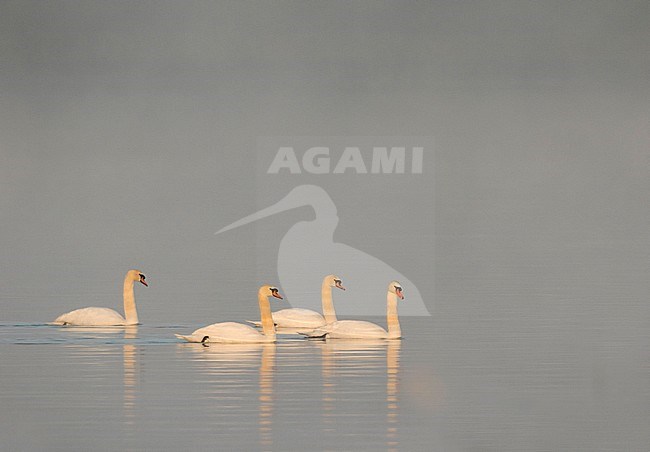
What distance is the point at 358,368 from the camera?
44.4 ft

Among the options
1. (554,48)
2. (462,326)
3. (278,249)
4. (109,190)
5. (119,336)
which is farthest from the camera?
(554,48)

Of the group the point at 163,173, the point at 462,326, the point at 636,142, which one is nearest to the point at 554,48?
the point at 636,142

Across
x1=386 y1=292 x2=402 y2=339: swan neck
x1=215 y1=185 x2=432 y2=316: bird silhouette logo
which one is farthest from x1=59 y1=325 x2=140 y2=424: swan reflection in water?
x1=215 y1=185 x2=432 y2=316: bird silhouette logo

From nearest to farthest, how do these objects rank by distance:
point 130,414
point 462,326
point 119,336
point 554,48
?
point 130,414, point 119,336, point 462,326, point 554,48

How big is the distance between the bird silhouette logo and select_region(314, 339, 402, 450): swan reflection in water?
3524 mm

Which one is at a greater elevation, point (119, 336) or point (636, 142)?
point (636, 142)

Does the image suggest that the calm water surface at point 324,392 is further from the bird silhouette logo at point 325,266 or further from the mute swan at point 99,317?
the bird silhouette logo at point 325,266

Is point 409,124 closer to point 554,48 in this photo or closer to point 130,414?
point 554,48

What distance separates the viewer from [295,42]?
149 ft

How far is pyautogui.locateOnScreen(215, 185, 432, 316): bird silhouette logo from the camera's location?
20.8m

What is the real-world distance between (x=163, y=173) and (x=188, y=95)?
2.71 m

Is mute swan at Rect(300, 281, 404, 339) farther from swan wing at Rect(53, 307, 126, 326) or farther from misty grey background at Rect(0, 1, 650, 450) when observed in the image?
misty grey background at Rect(0, 1, 650, 450)

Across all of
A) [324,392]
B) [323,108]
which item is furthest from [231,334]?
[323,108]

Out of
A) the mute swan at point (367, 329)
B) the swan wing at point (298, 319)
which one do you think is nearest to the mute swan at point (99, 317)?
the swan wing at point (298, 319)
